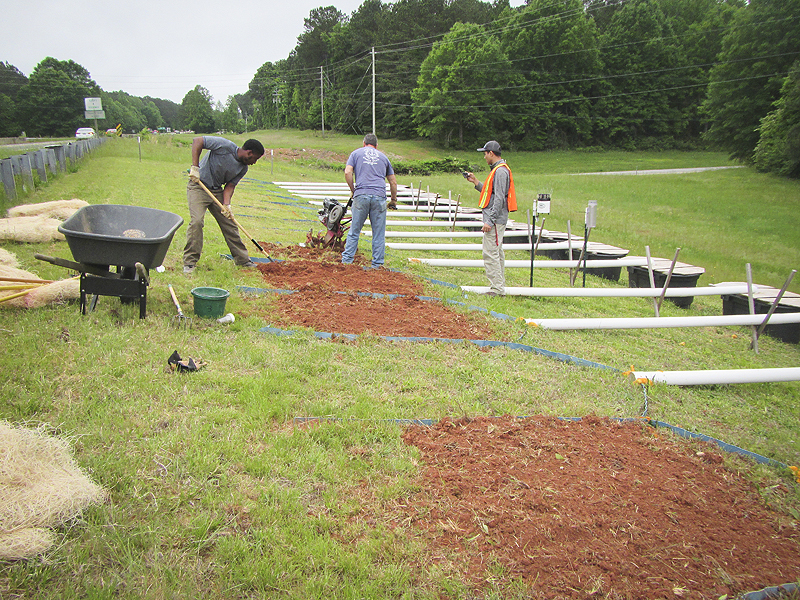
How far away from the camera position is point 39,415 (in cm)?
300

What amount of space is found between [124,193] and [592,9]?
245ft

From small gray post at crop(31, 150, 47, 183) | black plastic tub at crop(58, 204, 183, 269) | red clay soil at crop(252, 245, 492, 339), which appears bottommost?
red clay soil at crop(252, 245, 492, 339)

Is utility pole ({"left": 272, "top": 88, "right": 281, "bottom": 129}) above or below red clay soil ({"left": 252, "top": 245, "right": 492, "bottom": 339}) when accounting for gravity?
above

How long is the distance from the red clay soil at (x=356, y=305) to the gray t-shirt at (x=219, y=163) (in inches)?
52.1

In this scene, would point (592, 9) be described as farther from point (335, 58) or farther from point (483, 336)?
point (483, 336)

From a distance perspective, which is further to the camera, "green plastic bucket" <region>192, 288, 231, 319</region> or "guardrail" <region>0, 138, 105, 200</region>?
"guardrail" <region>0, 138, 105, 200</region>

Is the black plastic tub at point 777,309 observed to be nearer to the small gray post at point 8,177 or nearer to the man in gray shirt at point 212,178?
the man in gray shirt at point 212,178

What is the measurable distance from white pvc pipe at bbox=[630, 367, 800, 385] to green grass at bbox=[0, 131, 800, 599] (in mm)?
117

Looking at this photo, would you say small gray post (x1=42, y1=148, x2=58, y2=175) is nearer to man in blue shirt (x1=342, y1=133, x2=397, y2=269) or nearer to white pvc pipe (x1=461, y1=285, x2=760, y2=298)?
man in blue shirt (x1=342, y1=133, x2=397, y2=269)

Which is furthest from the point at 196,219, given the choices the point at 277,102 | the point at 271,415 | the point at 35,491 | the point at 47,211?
the point at 277,102

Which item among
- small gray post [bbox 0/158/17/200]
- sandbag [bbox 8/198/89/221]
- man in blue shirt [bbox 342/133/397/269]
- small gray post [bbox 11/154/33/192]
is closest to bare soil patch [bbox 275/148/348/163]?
small gray post [bbox 11/154/33/192]

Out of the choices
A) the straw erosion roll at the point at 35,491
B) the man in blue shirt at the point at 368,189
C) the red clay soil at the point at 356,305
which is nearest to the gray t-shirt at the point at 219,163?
the red clay soil at the point at 356,305

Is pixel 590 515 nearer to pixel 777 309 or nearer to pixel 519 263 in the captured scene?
pixel 519 263

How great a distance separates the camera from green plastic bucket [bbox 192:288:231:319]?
479 centimetres
